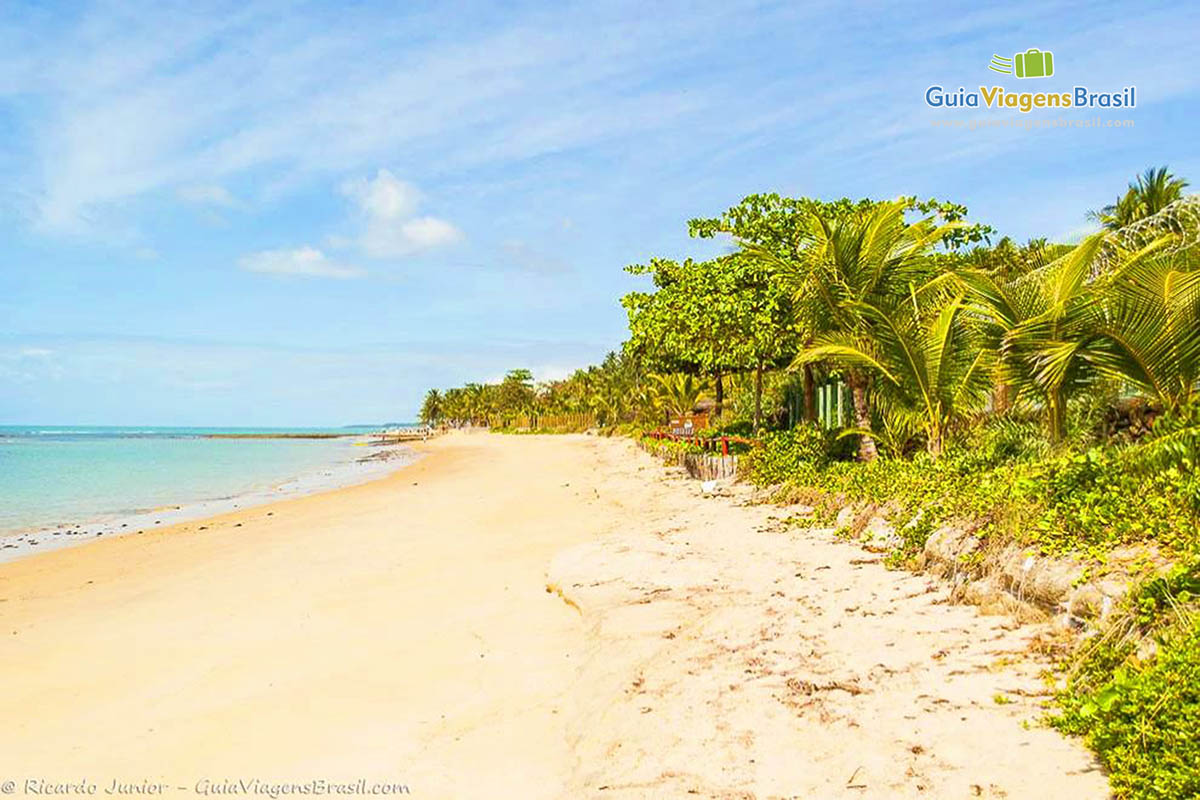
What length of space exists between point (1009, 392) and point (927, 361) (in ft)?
6.32

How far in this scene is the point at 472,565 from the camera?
360 inches

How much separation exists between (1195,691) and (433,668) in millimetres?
4399

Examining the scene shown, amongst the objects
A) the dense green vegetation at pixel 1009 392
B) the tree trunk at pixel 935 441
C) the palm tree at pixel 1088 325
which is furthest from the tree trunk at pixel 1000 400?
the palm tree at pixel 1088 325

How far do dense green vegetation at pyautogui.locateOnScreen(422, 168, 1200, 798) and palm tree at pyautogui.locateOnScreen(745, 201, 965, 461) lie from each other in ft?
0.10

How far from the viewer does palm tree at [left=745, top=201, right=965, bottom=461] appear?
1126 cm

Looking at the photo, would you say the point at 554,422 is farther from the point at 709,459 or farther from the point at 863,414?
the point at 863,414

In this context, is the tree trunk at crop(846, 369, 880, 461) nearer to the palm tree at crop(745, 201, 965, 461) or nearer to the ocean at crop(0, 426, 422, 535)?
the palm tree at crop(745, 201, 965, 461)

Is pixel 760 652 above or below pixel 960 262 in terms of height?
below

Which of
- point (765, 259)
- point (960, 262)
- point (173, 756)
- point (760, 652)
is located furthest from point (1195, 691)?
point (960, 262)

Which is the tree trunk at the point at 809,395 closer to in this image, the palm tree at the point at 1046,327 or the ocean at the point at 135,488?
the palm tree at the point at 1046,327

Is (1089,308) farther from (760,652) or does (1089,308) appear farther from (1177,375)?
(760,652)

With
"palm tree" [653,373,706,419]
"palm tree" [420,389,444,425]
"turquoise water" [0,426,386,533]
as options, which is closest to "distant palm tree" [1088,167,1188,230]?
"palm tree" [653,373,706,419]

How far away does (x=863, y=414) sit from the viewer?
1216 centimetres

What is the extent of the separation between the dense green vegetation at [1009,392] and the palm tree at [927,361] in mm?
29
